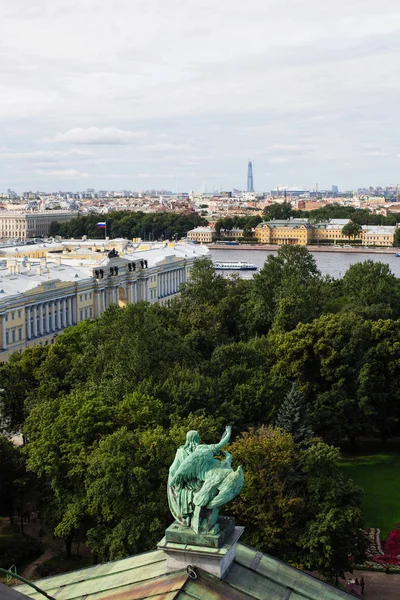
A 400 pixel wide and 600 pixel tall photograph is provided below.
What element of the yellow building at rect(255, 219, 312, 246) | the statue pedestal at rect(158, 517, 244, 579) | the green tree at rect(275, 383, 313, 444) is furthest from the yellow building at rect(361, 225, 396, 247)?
the statue pedestal at rect(158, 517, 244, 579)

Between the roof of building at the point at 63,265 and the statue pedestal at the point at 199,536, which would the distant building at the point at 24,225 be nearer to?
the roof of building at the point at 63,265

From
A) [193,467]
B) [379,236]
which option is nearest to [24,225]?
[379,236]

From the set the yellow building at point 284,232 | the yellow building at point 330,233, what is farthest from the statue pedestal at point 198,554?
the yellow building at point 330,233

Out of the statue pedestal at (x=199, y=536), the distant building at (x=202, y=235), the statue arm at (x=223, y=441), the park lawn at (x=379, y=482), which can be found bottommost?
the park lawn at (x=379, y=482)

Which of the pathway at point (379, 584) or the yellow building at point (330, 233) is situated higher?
the yellow building at point (330, 233)

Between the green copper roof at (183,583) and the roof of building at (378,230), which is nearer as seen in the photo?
the green copper roof at (183,583)
